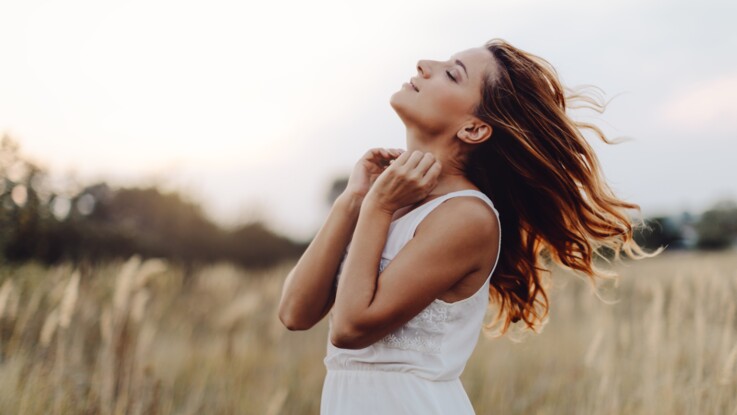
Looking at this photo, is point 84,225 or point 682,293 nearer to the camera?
point 682,293

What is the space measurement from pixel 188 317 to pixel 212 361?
6.56 ft

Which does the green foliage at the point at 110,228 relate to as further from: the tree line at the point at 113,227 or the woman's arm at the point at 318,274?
the woman's arm at the point at 318,274

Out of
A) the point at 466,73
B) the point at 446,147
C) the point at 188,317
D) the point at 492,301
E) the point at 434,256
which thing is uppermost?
the point at 466,73

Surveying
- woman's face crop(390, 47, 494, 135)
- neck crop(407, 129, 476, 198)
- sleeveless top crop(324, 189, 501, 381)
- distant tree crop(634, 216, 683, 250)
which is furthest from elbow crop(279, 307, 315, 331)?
distant tree crop(634, 216, 683, 250)

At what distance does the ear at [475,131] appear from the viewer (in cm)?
221

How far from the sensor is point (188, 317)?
7070 millimetres

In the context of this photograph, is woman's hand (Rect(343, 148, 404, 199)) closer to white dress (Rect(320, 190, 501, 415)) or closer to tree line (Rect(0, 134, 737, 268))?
white dress (Rect(320, 190, 501, 415))

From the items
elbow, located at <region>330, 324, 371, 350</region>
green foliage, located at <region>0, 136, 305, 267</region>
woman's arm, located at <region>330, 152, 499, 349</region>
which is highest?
woman's arm, located at <region>330, 152, 499, 349</region>

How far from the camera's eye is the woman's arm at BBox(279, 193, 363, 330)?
2143 mm

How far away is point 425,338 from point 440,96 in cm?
73

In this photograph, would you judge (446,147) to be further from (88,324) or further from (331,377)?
(88,324)

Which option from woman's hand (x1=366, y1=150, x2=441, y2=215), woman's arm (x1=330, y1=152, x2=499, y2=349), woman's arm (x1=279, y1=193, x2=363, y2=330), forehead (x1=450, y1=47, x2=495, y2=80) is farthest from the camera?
forehead (x1=450, y1=47, x2=495, y2=80)

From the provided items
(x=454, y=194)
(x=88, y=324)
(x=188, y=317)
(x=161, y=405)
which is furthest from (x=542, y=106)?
(x=188, y=317)

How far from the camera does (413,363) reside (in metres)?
1.99
